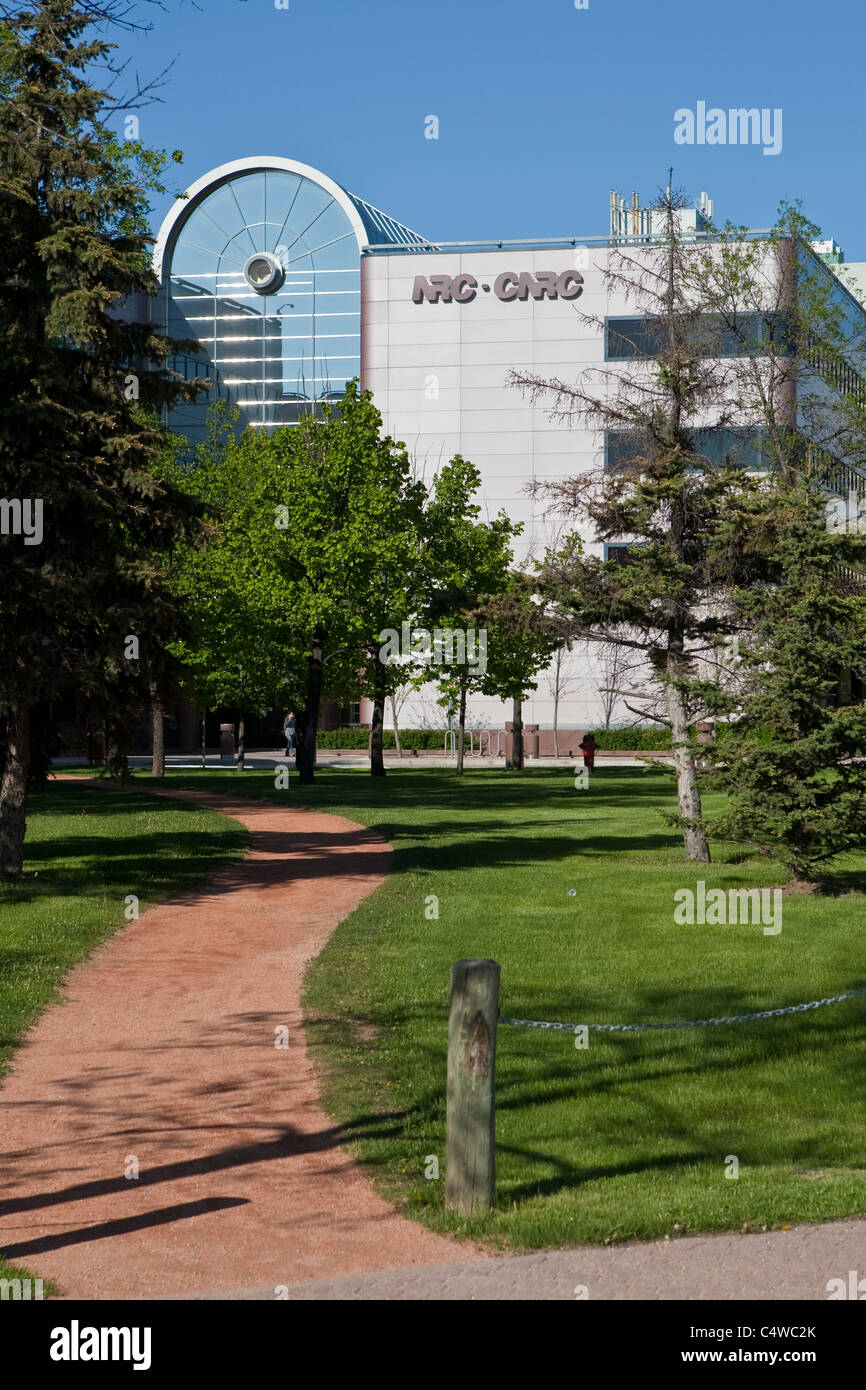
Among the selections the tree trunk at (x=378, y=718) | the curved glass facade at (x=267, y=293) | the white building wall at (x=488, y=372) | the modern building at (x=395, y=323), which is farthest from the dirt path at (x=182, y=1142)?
the curved glass facade at (x=267, y=293)

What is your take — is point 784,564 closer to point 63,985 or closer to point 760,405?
point 760,405

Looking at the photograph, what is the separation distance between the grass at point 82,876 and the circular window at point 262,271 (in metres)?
45.1

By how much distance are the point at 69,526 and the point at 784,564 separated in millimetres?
9385

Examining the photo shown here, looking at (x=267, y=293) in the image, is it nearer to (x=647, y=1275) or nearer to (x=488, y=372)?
(x=488, y=372)

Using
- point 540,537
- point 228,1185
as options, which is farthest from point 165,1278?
point 540,537

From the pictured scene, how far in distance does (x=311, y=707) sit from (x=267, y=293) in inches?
1552

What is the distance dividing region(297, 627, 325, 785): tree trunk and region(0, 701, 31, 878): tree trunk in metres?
19.8

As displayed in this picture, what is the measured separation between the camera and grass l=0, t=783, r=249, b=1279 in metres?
12.4


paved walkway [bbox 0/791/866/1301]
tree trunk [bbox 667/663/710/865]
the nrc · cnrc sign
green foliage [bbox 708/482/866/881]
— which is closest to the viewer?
paved walkway [bbox 0/791/866/1301]

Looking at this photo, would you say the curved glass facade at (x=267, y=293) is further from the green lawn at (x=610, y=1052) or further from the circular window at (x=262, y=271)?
the green lawn at (x=610, y=1052)

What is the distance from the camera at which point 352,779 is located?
44750mm

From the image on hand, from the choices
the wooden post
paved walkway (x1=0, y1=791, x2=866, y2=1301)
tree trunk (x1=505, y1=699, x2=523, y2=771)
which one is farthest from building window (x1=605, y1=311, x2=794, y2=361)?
the wooden post

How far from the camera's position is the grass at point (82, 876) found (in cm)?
1241

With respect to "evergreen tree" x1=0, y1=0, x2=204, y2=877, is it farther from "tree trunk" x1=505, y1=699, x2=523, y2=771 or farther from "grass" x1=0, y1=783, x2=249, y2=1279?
"tree trunk" x1=505, y1=699, x2=523, y2=771
